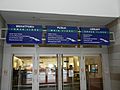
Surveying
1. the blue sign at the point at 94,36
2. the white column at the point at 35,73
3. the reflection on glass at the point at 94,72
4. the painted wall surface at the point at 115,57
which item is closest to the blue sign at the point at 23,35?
the white column at the point at 35,73

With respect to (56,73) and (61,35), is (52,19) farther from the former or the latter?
(56,73)

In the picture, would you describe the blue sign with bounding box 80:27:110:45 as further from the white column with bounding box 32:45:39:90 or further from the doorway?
the white column with bounding box 32:45:39:90

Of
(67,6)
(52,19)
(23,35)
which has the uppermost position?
(67,6)

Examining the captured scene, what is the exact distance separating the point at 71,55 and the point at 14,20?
275 cm

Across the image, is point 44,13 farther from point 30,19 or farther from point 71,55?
point 71,55

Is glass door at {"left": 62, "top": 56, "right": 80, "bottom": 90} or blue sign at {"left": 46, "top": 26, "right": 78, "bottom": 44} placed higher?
blue sign at {"left": 46, "top": 26, "right": 78, "bottom": 44}

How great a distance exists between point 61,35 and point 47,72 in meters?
1.81

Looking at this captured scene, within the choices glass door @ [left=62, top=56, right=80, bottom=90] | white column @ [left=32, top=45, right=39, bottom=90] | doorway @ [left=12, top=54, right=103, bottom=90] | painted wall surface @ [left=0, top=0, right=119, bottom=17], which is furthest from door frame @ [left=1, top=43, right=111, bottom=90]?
painted wall surface @ [left=0, top=0, right=119, bottom=17]

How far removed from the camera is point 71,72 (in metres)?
6.82

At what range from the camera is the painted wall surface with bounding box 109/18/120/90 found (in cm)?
614

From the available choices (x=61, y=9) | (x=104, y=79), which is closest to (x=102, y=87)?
(x=104, y=79)

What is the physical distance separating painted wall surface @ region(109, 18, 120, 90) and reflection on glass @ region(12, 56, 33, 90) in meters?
3.37

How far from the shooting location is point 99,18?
6.15m

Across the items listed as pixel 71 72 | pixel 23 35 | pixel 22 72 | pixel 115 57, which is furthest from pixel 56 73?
pixel 115 57
